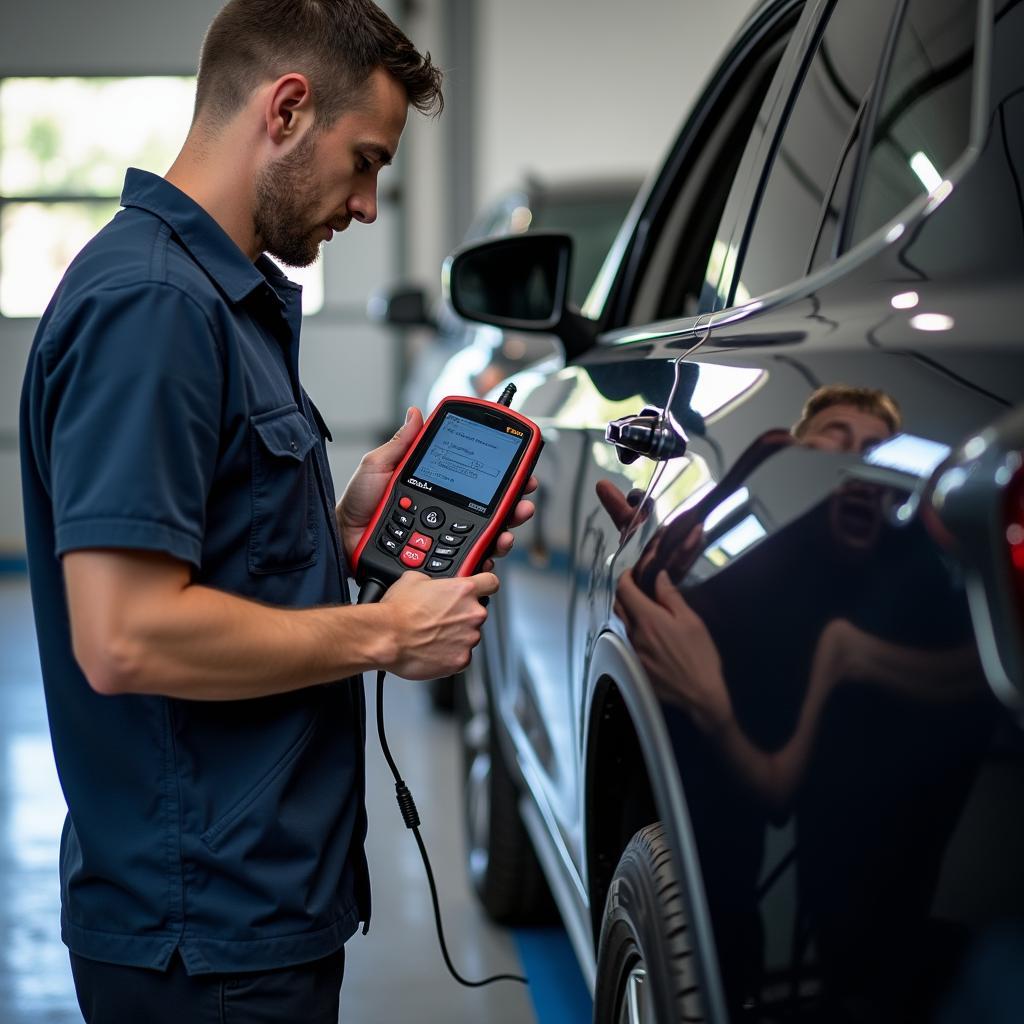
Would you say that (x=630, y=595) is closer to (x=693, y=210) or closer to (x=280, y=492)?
(x=280, y=492)

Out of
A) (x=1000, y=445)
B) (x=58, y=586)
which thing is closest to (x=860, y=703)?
(x=1000, y=445)

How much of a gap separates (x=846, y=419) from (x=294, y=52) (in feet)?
2.31

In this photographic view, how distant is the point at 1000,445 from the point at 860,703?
25 cm

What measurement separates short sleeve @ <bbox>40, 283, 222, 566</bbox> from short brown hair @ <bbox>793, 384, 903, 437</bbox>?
0.51m

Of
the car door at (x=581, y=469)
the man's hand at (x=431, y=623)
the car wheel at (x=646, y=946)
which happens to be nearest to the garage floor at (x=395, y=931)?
the car door at (x=581, y=469)

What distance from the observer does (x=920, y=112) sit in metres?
1.14

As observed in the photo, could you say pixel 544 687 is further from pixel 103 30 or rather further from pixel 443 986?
pixel 103 30

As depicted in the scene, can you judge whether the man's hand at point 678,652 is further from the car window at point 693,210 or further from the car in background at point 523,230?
the car in background at point 523,230

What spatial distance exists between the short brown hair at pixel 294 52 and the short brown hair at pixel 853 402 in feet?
2.00

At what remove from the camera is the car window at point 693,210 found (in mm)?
2115

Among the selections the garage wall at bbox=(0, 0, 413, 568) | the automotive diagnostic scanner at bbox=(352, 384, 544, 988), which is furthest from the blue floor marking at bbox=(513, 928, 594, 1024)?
the garage wall at bbox=(0, 0, 413, 568)

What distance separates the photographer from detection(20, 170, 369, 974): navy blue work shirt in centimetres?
113

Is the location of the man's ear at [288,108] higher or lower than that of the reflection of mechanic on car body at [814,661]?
higher

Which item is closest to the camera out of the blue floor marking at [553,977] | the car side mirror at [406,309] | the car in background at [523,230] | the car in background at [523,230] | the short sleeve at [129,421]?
the short sleeve at [129,421]
